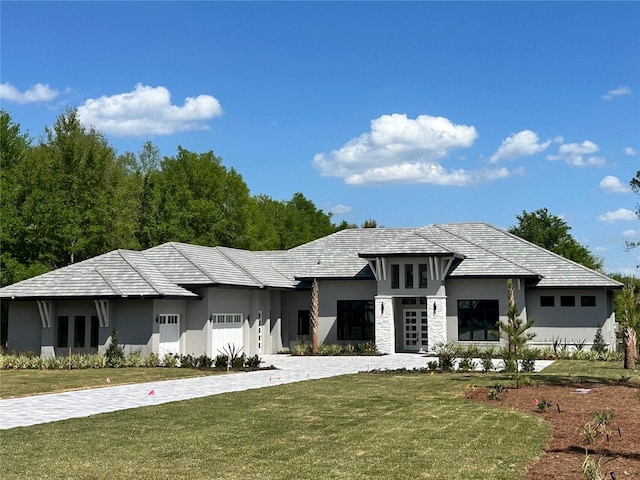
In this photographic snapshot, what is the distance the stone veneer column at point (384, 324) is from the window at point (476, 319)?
3.53 m

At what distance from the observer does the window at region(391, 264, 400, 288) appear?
37.2 m

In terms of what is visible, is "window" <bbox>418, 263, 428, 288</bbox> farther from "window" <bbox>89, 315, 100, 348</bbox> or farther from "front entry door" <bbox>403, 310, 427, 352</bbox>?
"window" <bbox>89, 315, 100, 348</bbox>

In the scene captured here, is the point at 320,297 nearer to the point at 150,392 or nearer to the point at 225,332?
the point at 225,332

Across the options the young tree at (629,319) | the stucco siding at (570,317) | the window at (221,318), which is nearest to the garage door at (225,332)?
the window at (221,318)

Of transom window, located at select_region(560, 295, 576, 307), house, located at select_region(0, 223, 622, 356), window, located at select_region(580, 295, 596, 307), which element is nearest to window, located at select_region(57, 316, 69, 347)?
house, located at select_region(0, 223, 622, 356)

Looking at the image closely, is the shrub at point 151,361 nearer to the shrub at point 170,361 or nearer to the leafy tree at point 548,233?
the shrub at point 170,361

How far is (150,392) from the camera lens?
61.9 feet

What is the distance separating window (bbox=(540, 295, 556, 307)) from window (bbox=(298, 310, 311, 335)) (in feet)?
41.2

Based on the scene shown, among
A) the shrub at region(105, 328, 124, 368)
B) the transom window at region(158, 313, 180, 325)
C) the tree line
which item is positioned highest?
the tree line

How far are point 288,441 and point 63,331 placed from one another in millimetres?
21579

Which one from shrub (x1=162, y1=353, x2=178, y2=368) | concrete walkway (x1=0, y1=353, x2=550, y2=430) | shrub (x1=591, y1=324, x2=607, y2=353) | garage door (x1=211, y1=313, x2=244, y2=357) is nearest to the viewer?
concrete walkway (x1=0, y1=353, x2=550, y2=430)

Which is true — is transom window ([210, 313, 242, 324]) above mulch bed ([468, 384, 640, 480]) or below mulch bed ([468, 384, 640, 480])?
above

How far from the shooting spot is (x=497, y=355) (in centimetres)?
3431

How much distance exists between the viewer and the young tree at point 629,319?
2480 cm
